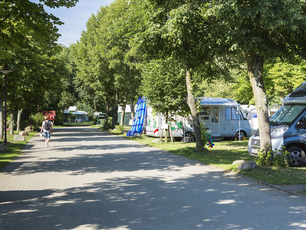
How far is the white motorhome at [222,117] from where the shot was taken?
21.7 meters

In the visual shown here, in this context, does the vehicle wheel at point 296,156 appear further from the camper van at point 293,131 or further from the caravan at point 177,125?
the caravan at point 177,125

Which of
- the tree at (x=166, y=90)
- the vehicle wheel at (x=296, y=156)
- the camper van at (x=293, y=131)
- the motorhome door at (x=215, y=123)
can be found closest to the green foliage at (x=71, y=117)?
the motorhome door at (x=215, y=123)

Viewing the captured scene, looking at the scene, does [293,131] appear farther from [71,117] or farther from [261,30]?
[71,117]

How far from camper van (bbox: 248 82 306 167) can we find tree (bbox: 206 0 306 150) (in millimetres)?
1010

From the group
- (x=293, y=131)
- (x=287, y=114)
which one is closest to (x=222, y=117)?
(x=287, y=114)

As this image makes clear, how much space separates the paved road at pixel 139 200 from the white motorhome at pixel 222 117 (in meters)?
11.4

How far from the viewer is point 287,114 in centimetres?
1166

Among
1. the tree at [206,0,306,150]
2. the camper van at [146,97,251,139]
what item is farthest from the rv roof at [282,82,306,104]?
the camper van at [146,97,251,139]

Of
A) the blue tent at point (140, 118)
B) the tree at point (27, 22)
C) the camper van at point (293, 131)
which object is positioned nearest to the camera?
the tree at point (27, 22)

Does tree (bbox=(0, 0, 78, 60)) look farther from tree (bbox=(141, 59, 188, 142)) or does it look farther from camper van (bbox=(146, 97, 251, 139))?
camper van (bbox=(146, 97, 251, 139))

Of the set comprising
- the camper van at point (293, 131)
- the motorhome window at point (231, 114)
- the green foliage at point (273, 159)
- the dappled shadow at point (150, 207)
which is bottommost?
the dappled shadow at point (150, 207)

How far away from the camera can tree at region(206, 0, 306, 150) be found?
841 centimetres

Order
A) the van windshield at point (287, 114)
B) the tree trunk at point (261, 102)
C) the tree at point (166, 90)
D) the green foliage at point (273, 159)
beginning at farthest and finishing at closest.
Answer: the tree at point (166, 90)
the van windshield at point (287, 114)
the tree trunk at point (261, 102)
the green foliage at point (273, 159)

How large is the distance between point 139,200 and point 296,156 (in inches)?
262
